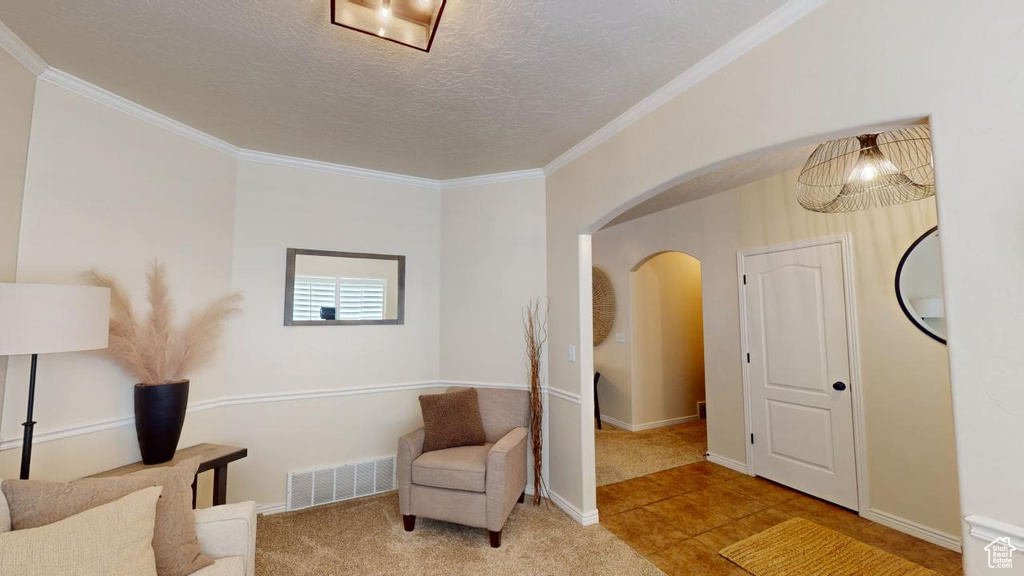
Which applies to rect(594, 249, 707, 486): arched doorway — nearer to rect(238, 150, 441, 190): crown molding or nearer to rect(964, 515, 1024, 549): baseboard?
rect(238, 150, 441, 190): crown molding

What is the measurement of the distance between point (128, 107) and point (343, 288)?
5.32ft

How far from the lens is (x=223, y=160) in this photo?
2965 mm

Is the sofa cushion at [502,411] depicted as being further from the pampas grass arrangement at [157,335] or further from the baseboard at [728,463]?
the baseboard at [728,463]

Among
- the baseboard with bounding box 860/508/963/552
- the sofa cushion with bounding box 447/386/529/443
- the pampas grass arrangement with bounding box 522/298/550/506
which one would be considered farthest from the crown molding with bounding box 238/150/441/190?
the baseboard with bounding box 860/508/963/552

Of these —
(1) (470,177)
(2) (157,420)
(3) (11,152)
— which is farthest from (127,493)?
(1) (470,177)

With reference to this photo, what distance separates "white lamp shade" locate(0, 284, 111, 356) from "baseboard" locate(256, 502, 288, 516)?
1.73 metres

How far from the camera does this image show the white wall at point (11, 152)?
190 cm

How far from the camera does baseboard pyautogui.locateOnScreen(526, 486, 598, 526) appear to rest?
285cm

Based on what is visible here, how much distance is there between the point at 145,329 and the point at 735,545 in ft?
12.0

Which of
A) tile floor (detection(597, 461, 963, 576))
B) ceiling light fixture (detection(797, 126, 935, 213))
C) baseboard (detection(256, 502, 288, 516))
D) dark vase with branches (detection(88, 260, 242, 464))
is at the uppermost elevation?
ceiling light fixture (detection(797, 126, 935, 213))

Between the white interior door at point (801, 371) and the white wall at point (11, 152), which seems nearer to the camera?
the white wall at point (11, 152)

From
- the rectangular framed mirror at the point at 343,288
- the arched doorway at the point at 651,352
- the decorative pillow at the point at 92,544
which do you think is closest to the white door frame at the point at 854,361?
the arched doorway at the point at 651,352

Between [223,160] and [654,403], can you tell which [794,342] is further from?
[223,160]

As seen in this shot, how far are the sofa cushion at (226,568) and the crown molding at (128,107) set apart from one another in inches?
95.7
